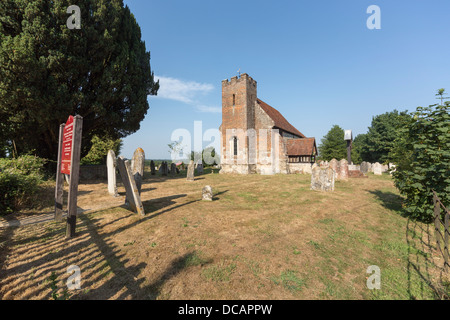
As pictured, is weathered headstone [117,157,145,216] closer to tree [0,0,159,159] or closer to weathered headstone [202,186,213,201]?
weathered headstone [202,186,213,201]

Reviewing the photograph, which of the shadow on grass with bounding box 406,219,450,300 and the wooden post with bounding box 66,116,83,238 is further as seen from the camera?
the wooden post with bounding box 66,116,83,238

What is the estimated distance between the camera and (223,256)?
392 centimetres

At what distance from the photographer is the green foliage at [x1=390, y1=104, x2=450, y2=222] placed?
18.3 ft

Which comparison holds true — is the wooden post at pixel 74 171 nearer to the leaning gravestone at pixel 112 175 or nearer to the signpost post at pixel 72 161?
the signpost post at pixel 72 161

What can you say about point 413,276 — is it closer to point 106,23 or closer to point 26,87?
point 26,87

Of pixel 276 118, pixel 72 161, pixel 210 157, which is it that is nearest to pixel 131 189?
pixel 72 161

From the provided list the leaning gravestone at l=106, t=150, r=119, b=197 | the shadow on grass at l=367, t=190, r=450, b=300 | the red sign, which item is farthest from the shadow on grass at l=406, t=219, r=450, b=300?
the leaning gravestone at l=106, t=150, r=119, b=197

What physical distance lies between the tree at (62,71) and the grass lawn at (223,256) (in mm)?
8750

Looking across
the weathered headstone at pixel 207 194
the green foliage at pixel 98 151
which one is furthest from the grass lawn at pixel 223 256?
the green foliage at pixel 98 151

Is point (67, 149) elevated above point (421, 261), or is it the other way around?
point (67, 149)

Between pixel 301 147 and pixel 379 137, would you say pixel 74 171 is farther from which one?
pixel 379 137

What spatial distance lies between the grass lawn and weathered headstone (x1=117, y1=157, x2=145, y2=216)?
1.09 ft

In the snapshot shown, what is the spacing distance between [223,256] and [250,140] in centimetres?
2109

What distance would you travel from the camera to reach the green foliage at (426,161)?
18.3 feet
